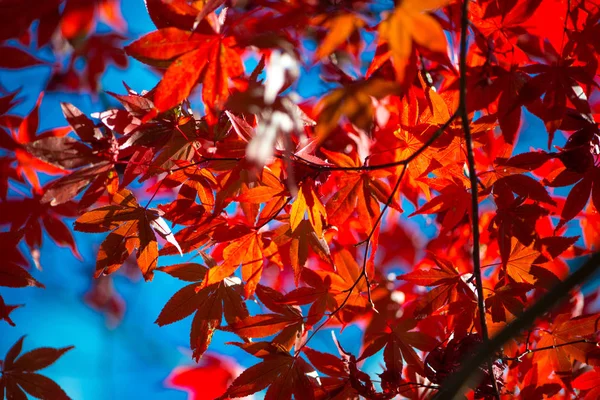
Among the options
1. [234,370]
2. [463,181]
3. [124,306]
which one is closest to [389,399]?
[463,181]

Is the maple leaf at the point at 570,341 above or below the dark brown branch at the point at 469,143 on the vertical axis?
below

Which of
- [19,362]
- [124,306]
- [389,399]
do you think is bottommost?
[389,399]

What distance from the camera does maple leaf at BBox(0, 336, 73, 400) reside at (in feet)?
3.39

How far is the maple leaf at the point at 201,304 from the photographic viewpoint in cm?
92

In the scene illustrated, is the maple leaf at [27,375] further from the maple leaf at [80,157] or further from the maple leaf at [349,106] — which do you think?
the maple leaf at [349,106]

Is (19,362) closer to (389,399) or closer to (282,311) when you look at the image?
(282,311)

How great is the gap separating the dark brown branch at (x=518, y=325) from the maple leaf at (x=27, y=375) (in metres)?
0.86

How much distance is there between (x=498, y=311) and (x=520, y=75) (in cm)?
43

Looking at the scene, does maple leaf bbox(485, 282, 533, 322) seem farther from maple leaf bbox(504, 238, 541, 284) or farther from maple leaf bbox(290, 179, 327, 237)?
maple leaf bbox(290, 179, 327, 237)

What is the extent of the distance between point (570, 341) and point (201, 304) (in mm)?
748

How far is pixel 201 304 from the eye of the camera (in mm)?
962

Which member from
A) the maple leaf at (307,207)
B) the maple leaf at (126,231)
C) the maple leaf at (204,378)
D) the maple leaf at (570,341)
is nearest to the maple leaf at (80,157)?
the maple leaf at (126,231)

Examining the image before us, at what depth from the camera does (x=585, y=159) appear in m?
0.88

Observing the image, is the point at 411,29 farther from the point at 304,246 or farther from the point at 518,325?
the point at 304,246
